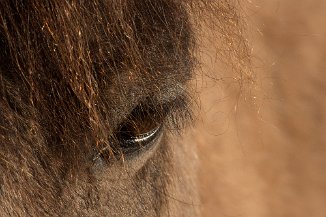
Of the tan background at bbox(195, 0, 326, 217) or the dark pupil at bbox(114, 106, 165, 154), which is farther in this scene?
the tan background at bbox(195, 0, 326, 217)

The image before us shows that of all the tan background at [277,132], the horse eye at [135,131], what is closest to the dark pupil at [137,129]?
the horse eye at [135,131]

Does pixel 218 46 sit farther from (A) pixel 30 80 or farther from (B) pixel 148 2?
(A) pixel 30 80

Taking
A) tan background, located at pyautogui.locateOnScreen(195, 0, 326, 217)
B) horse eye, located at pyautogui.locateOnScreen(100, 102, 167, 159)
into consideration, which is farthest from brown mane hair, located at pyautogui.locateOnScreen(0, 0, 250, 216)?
tan background, located at pyautogui.locateOnScreen(195, 0, 326, 217)

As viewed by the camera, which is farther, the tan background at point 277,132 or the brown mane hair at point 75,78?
the tan background at point 277,132

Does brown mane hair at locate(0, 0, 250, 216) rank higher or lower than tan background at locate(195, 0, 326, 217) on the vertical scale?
higher

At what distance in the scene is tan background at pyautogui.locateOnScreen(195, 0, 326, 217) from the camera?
2896mm

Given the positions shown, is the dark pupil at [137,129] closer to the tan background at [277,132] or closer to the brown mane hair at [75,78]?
the brown mane hair at [75,78]

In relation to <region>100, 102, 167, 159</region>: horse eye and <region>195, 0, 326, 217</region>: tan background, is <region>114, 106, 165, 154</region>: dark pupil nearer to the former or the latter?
<region>100, 102, 167, 159</region>: horse eye

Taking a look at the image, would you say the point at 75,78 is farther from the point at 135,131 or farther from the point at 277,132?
the point at 277,132

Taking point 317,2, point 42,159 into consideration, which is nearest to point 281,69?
point 317,2

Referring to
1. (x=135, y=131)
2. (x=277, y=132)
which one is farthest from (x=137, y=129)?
(x=277, y=132)

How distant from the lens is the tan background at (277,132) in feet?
9.50

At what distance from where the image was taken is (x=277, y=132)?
322cm

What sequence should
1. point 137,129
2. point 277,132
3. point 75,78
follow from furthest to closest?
point 277,132, point 137,129, point 75,78
